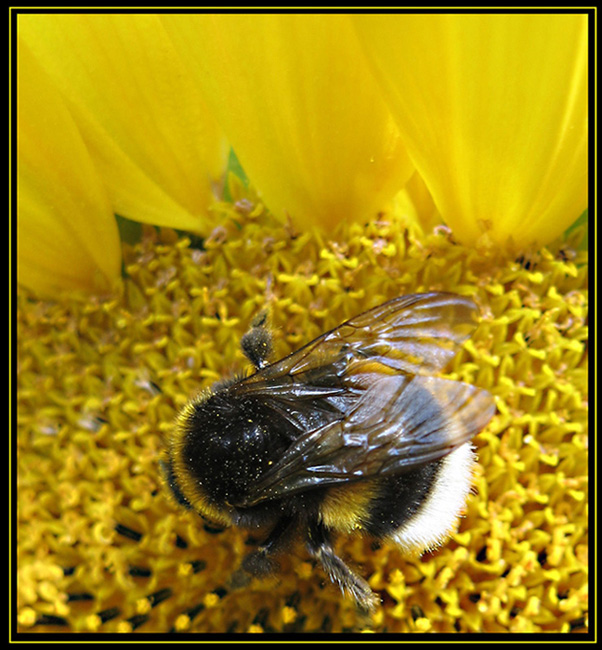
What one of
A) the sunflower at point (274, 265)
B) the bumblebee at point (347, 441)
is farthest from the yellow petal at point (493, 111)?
the bumblebee at point (347, 441)

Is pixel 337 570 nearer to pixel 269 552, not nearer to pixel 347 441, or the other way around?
pixel 269 552

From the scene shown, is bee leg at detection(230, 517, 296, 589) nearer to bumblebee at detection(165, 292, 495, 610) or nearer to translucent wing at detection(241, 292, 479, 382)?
bumblebee at detection(165, 292, 495, 610)

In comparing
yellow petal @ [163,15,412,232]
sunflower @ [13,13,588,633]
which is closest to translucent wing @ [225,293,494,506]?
sunflower @ [13,13,588,633]

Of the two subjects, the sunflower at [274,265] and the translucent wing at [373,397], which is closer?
the translucent wing at [373,397]

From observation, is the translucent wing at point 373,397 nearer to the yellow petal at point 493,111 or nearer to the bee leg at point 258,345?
the bee leg at point 258,345
